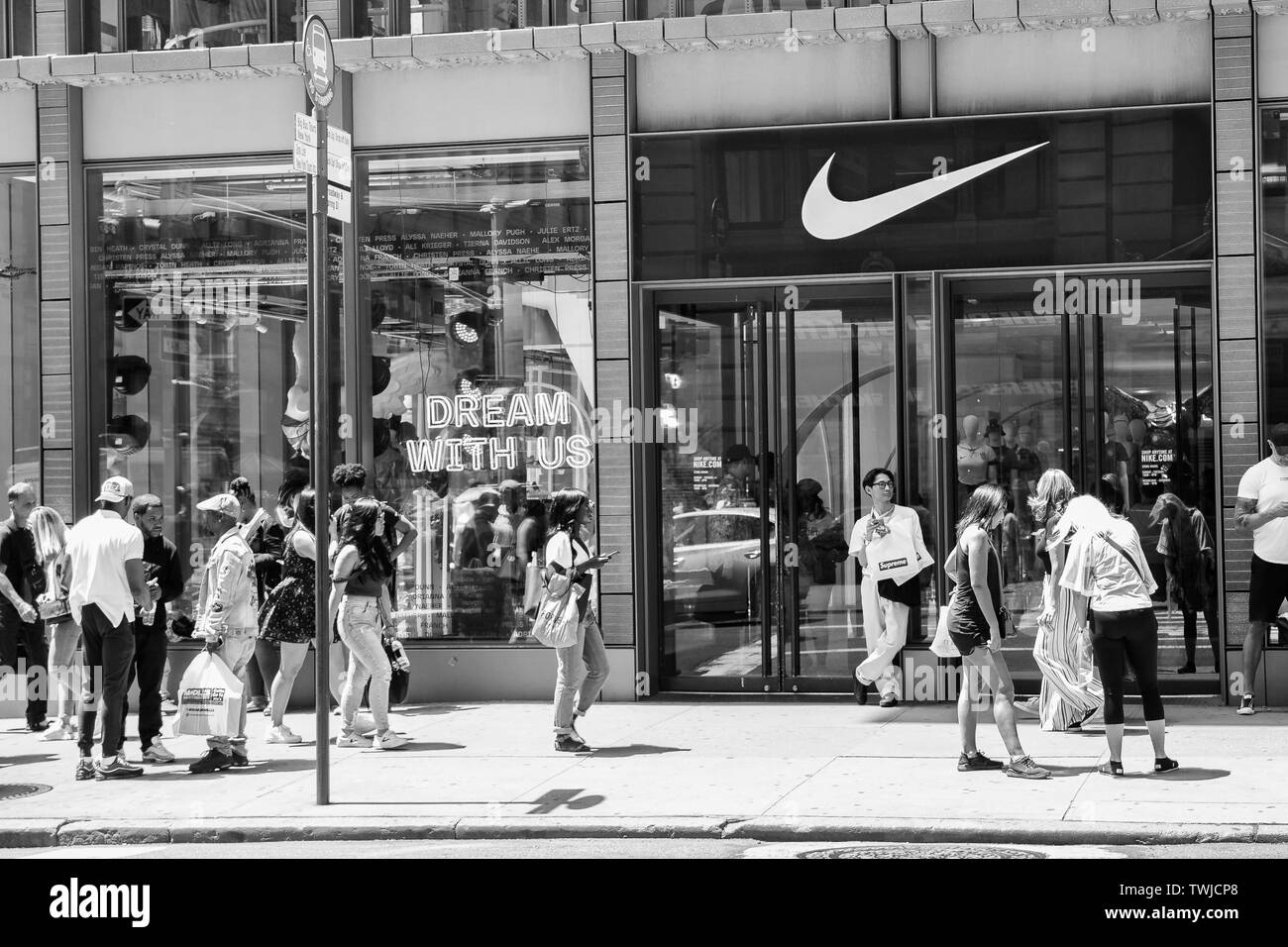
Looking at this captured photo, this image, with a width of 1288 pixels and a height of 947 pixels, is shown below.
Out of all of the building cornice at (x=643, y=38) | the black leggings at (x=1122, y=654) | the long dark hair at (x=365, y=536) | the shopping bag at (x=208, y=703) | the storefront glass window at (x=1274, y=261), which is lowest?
the shopping bag at (x=208, y=703)

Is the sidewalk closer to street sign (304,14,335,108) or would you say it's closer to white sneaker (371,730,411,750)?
white sneaker (371,730,411,750)

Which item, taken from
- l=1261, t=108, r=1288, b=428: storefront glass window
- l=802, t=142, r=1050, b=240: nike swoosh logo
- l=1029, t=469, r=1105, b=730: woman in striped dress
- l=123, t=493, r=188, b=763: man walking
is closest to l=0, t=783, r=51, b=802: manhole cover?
l=123, t=493, r=188, b=763: man walking

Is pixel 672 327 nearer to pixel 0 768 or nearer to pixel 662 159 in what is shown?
pixel 662 159

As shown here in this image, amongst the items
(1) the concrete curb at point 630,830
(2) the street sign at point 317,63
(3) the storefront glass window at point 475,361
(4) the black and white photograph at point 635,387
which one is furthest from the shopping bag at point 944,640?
(2) the street sign at point 317,63

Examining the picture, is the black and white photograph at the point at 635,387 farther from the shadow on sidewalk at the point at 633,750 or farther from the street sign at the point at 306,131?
the street sign at the point at 306,131

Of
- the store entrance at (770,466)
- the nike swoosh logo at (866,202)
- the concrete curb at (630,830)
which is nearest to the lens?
the concrete curb at (630,830)

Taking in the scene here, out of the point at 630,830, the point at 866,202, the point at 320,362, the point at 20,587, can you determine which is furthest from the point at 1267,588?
the point at 20,587

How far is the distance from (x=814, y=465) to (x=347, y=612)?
4009mm

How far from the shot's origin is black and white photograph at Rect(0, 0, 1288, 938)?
10.6 meters

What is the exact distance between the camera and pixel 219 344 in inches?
536

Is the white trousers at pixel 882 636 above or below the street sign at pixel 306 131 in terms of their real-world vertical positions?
below

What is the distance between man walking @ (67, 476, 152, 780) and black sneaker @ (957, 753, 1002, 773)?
525 centimetres

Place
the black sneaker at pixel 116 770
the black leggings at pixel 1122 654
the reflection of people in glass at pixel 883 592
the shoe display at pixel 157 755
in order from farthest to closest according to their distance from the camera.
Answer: the reflection of people in glass at pixel 883 592 < the shoe display at pixel 157 755 < the black sneaker at pixel 116 770 < the black leggings at pixel 1122 654

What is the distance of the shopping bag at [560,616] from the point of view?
10352 mm
